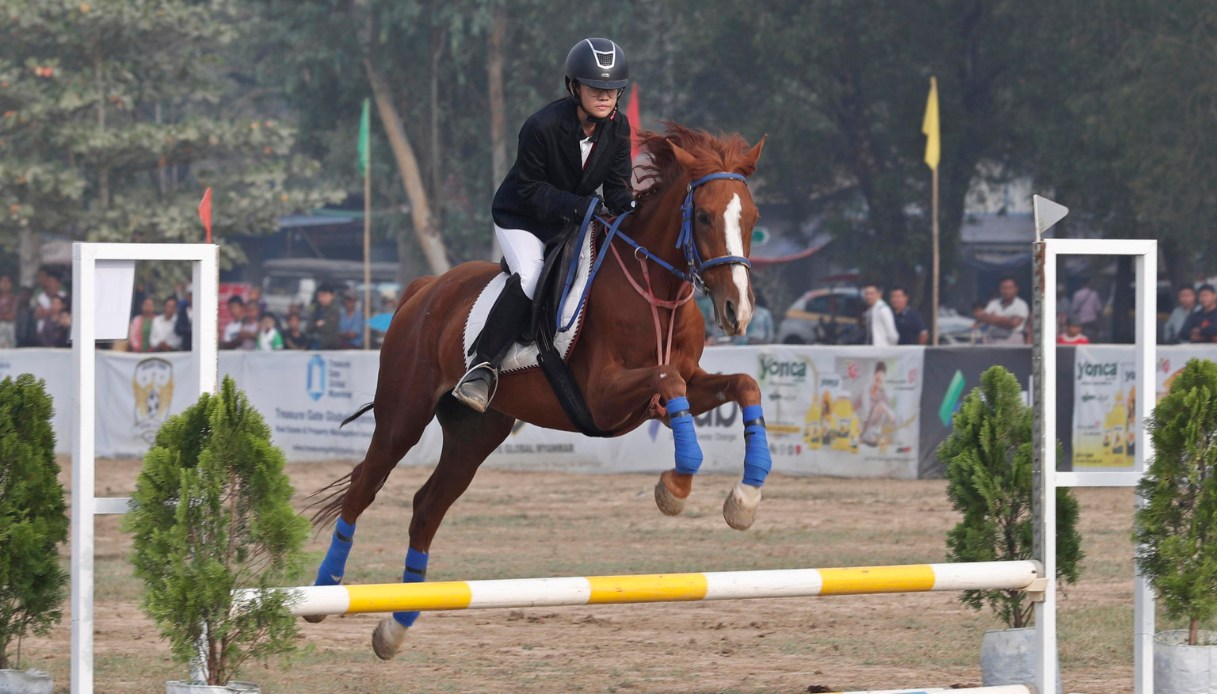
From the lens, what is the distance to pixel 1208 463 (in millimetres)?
5305

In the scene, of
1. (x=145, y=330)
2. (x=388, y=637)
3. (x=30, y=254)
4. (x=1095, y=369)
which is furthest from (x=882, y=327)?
(x=30, y=254)

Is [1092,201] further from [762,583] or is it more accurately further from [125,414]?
[762,583]

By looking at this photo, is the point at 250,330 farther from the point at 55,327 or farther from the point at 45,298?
the point at 45,298

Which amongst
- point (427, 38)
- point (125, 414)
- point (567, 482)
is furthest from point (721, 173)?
point (427, 38)

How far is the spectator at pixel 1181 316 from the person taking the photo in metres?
16.1

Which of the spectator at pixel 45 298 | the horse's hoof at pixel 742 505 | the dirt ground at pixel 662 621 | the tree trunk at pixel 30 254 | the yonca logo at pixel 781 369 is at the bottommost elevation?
the dirt ground at pixel 662 621

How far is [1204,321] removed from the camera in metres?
15.4

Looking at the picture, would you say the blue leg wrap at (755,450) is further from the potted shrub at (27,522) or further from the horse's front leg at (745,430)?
the potted shrub at (27,522)

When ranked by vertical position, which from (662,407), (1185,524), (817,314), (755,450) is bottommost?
(1185,524)

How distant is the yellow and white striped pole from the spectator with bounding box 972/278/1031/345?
13.5 meters

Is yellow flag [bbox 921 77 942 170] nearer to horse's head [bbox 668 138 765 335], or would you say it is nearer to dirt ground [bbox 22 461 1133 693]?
dirt ground [bbox 22 461 1133 693]

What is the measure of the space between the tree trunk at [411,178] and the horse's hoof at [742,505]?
93.2 ft

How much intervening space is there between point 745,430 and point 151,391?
42.6 ft

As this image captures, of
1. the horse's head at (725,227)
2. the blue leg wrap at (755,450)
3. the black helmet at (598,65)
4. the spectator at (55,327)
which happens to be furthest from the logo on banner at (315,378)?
the blue leg wrap at (755,450)
